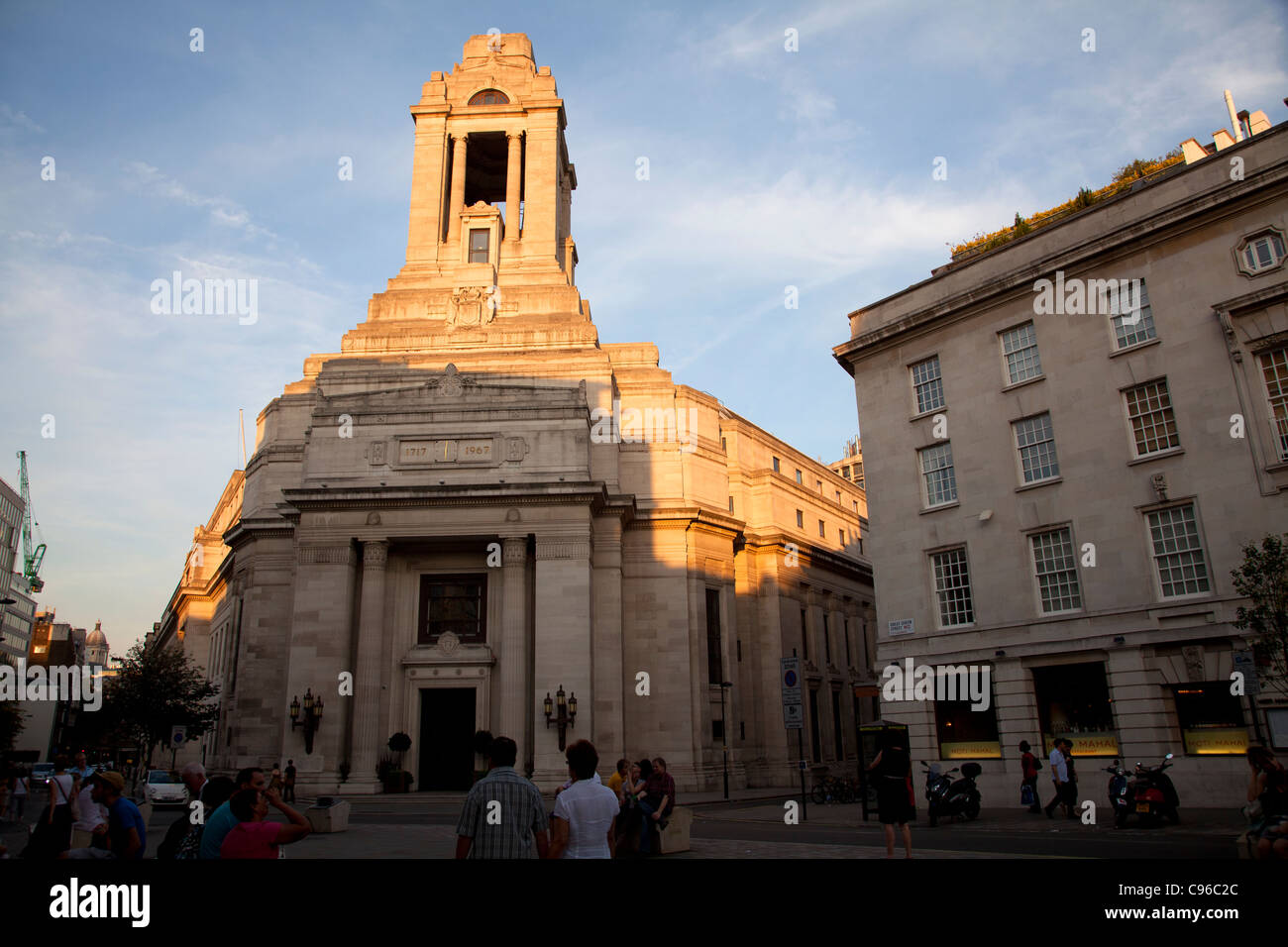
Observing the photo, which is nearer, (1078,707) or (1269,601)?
(1269,601)

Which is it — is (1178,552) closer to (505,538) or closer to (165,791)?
(505,538)

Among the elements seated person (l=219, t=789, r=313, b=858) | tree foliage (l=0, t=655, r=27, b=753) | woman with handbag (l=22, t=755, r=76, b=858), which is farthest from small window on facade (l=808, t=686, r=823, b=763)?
tree foliage (l=0, t=655, r=27, b=753)

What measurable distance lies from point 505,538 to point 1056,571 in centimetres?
2195

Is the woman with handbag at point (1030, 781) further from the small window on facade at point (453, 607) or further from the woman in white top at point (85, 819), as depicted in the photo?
the small window on facade at point (453, 607)

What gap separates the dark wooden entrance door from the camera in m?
37.5

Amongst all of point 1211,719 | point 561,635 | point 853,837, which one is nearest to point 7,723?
point 561,635

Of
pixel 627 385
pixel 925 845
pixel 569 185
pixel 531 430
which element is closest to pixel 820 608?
pixel 627 385

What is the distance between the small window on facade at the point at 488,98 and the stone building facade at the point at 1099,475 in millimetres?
35772

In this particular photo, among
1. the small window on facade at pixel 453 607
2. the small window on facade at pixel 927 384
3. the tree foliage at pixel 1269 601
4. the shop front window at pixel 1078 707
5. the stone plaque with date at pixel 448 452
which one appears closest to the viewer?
the tree foliage at pixel 1269 601

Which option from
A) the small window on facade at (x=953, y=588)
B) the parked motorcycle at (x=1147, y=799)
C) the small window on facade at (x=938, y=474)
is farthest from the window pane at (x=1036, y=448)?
the parked motorcycle at (x=1147, y=799)

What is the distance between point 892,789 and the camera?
533 inches

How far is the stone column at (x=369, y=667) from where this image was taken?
35.0 metres

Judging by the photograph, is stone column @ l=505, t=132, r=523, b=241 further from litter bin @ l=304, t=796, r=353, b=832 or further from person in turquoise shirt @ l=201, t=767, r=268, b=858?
person in turquoise shirt @ l=201, t=767, r=268, b=858
